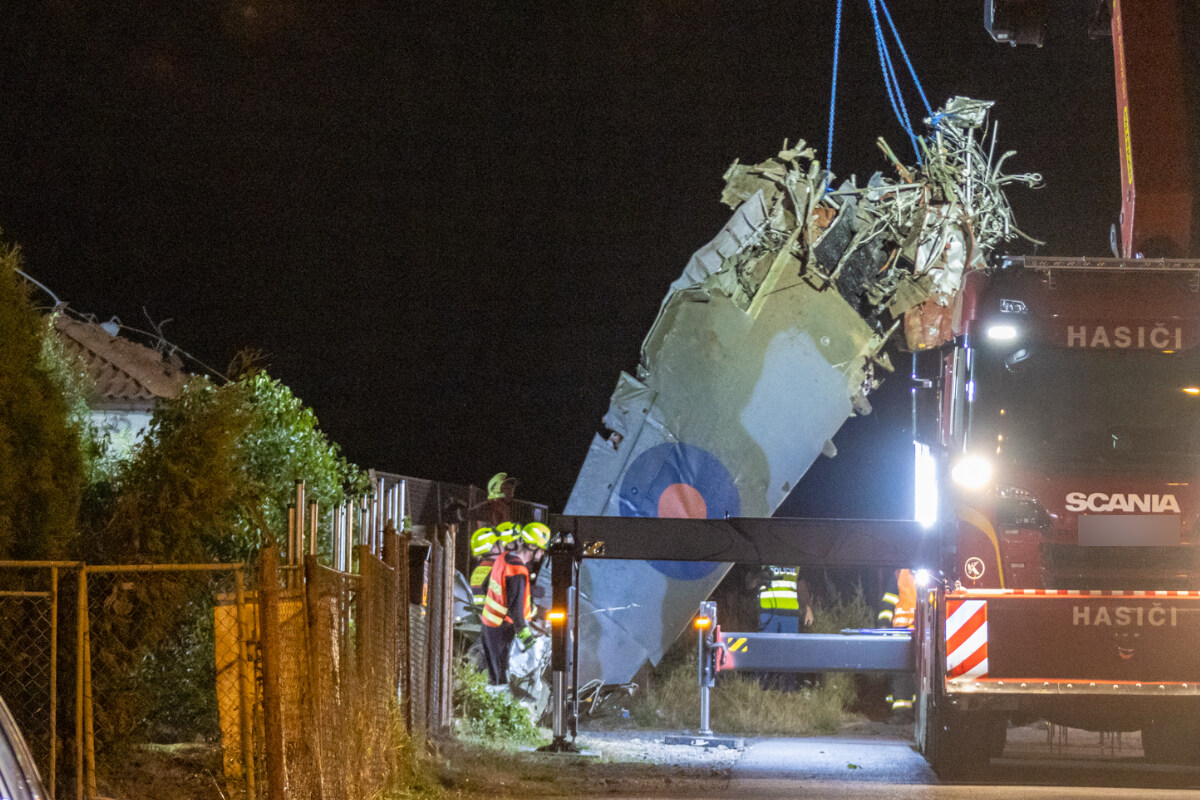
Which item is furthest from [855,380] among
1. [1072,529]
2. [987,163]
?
[1072,529]

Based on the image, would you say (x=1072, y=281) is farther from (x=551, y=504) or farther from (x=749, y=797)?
(x=551, y=504)

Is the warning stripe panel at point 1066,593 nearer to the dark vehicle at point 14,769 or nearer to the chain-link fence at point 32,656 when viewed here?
the chain-link fence at point 32,656

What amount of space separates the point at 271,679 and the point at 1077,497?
5750 mm

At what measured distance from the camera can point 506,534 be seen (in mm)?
13773

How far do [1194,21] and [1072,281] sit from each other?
2873 mm

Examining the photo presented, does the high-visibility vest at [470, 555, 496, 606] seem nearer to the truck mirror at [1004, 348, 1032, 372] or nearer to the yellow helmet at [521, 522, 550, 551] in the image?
the yellow helmet at [521, 522, 550, 551]

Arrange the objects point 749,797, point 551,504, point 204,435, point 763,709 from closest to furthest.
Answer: point 204,435
point 749,797
point 763,709
point 551,504

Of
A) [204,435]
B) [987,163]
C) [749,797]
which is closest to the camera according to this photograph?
[204,435]

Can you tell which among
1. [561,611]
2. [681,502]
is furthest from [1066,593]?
[681,502]

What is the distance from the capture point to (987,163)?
51.6 feet

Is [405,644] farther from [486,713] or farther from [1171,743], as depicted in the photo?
[1171,743]

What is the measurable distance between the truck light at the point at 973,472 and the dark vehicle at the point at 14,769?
7.62 meters

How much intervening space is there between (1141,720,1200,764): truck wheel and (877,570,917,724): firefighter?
2174 mm

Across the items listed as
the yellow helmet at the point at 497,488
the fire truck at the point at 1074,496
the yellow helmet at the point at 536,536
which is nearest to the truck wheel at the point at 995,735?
the fire truck at the point at 1074,496
